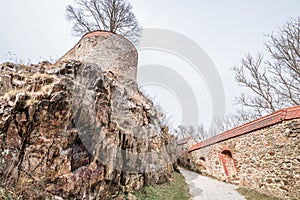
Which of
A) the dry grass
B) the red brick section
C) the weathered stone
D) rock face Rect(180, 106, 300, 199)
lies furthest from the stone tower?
the dry grass

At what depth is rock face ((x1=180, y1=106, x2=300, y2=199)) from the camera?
4785mm

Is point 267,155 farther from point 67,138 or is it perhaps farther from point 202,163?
point 67,138

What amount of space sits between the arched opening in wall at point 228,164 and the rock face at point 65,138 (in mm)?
4087

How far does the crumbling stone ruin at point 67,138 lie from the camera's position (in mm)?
3314

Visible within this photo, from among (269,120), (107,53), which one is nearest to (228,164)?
(269,120)

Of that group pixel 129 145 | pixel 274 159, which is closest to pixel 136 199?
pixel 129 145

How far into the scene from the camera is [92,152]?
13.8 ft

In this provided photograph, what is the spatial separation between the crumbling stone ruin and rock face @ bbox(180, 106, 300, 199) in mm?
3605

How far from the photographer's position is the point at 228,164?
26.6ft

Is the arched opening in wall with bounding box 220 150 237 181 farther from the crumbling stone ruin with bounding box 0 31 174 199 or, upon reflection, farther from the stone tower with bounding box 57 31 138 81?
the stone tower with bounding box 57 31 138 81

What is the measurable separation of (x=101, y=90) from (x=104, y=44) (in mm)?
5173

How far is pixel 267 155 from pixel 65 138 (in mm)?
6452

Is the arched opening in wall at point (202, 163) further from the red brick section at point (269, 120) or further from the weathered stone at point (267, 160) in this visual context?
the red brick section at point (269, 120)

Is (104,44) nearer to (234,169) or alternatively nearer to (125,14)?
(125,14)
